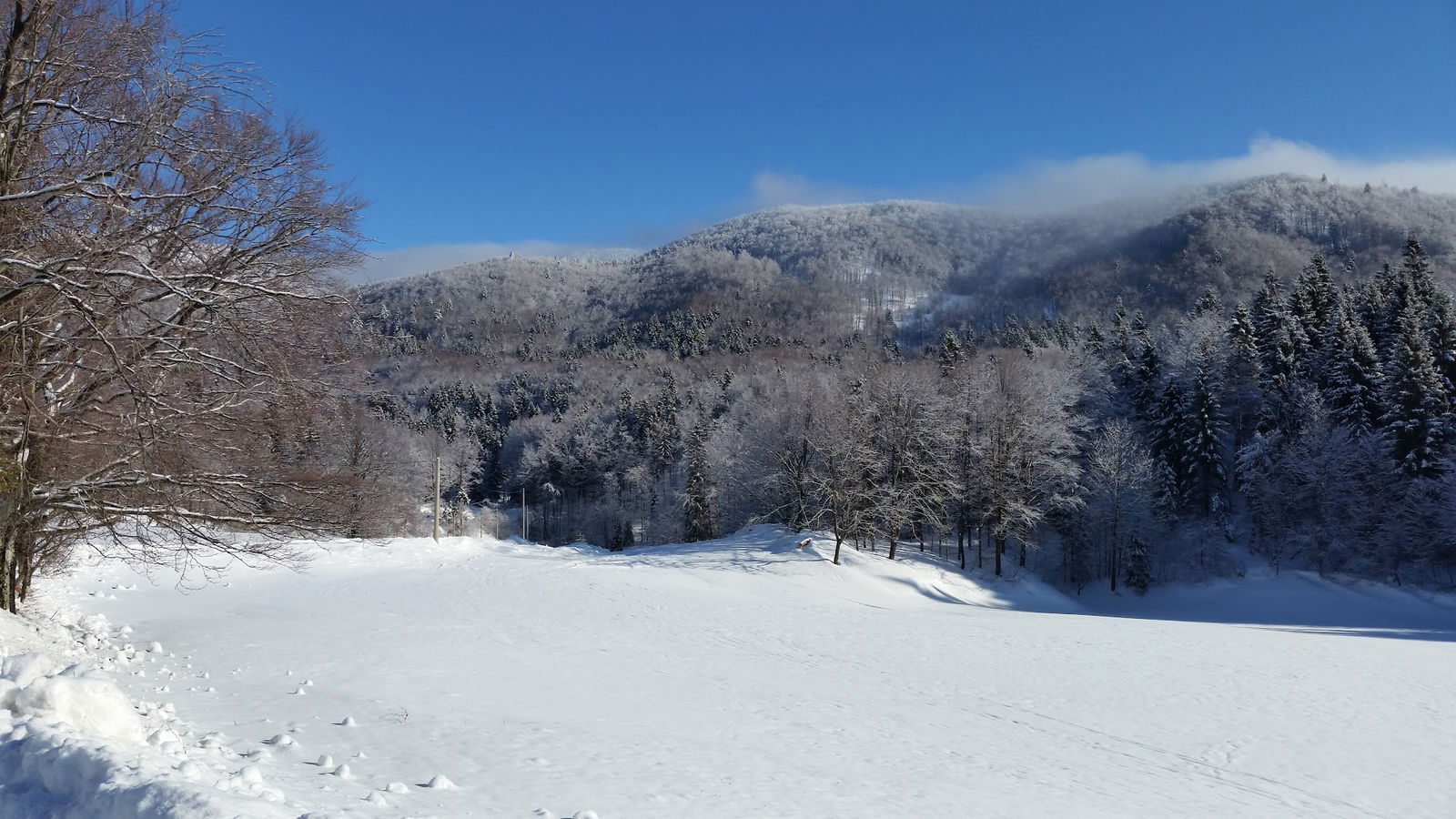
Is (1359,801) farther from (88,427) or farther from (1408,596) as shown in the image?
(1408,596)

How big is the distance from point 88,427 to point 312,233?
3379 mm

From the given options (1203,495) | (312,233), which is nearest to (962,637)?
(312,233)

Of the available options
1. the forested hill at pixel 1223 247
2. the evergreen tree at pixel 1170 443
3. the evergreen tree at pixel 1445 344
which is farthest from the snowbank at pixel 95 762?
the forested hill at pixel 1223 247

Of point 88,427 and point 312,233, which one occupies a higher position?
point 312,233

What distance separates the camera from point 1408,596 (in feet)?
110

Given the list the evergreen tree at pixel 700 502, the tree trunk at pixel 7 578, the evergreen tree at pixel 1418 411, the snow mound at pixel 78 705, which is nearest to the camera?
the snow mound at pixel 78 705

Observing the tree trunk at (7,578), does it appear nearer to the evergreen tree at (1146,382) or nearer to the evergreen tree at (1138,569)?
the evergreen tree at (1138,569)

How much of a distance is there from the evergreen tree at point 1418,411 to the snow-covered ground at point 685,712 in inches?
792

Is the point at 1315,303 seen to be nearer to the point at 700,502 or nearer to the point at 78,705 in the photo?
the point at 700,502

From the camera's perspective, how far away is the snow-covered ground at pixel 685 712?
19.7 ft

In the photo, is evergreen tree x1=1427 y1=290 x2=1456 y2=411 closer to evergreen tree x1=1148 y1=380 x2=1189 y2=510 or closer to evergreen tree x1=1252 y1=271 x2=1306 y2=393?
evergreen tree x1=1252 y1=271 x2=1306 y2=393

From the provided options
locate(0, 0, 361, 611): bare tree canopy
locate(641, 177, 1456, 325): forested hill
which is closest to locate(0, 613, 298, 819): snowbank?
locate(0, 0, 361, 611): bare tree canopy

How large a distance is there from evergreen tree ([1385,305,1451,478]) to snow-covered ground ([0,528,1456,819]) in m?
20.1

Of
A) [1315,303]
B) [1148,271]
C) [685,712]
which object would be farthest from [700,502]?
[1148,271]
